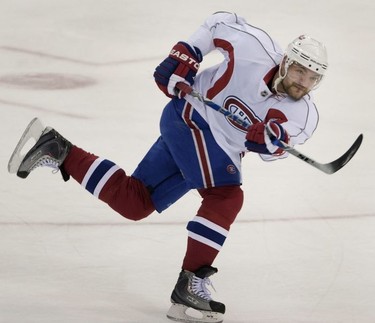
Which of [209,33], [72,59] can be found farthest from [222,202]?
[72,59]

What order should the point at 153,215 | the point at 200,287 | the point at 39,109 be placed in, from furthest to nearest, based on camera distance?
the point at 39,109
the point at 153,215
the point at 200,287

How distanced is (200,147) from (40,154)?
54 centimetres

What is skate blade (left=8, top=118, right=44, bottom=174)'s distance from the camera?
386 centimetres

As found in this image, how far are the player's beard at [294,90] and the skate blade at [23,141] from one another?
2.86 feet

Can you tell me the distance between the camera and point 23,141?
386 centimetres

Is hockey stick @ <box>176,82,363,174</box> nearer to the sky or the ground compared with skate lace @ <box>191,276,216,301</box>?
nearer to the sky

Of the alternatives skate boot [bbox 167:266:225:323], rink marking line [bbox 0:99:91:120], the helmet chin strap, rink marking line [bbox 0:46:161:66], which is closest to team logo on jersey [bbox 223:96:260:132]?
the helmet chin strap

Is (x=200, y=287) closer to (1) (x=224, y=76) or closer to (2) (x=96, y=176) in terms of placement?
(2) (x=96, y=176)

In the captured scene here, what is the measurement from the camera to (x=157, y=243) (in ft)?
13.4

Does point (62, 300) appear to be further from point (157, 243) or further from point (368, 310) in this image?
point (368, 310)

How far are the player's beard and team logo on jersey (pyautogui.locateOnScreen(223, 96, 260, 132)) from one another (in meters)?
0.13

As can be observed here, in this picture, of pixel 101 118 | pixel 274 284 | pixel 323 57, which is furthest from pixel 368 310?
pixel 101 118

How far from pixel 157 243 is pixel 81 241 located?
0.27m

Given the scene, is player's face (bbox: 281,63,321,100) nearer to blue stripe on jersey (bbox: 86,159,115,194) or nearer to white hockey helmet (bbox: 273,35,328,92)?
white hockey helmet (bbox: 273,35,328,92)
